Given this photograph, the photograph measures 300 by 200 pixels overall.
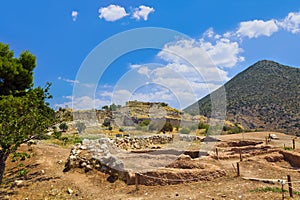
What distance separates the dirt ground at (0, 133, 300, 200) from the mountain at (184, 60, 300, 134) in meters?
27.1

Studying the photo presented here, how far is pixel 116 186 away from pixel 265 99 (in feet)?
142

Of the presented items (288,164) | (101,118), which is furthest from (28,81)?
(101,118)

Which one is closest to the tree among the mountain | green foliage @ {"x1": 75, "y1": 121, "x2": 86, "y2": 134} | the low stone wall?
the low stone wall

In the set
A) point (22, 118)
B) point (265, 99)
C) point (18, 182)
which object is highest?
point (265, 99)

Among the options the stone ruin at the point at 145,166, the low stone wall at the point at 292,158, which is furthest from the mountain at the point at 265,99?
the stone ruin at the point at 145,166

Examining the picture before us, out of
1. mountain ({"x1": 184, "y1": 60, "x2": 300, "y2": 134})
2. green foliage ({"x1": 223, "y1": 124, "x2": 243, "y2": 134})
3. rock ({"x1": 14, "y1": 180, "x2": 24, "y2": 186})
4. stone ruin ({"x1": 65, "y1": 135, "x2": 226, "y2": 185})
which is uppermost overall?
mountain ({"x1": 184, "y1": 60, "x2": 300, "y2": 134})

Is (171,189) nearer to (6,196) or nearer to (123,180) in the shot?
(123,180)

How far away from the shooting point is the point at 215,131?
30719 mm

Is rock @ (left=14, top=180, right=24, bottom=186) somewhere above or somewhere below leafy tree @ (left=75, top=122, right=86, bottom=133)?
below

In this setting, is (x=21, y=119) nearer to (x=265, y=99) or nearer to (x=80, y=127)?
(x=80, y=127)

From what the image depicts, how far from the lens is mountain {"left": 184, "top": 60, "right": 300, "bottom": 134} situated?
39125 mm

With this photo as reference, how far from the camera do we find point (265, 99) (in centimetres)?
4628

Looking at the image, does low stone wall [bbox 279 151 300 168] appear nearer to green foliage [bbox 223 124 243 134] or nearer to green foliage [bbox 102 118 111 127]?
green foliage [bbox 223 124 243 134]

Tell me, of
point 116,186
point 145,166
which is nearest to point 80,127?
point 145,166
